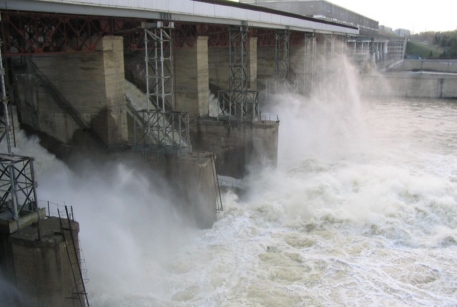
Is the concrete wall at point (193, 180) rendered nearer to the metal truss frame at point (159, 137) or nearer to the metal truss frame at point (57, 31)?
the metal truss frame at point (159, 137)

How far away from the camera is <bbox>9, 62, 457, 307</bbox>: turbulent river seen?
13281mm

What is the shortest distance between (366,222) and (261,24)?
1237 centimetres

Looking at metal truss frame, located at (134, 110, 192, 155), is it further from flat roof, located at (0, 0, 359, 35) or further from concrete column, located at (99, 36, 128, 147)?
flat roof, located at (0, 0, 359, 35)

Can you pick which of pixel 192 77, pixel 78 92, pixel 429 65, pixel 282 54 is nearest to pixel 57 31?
pixel 78 92

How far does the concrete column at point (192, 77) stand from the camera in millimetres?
23406

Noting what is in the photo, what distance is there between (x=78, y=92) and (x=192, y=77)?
22.3 feet

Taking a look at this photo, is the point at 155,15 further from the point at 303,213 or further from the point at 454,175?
the point at 454,175

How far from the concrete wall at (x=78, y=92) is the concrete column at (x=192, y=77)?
5.45 metres

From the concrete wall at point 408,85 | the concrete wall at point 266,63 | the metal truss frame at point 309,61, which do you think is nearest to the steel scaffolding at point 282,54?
the concrete wall at point 266,63

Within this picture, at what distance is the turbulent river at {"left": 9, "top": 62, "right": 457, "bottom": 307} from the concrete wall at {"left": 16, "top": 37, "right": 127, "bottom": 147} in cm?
116

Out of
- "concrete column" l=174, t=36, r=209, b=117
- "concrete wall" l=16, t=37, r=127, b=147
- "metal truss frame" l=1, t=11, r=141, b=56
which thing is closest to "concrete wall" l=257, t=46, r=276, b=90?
"concrete column" l=174, t=36, r=209, b=117

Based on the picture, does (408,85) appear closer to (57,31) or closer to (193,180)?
(193,180)

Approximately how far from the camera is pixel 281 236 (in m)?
16.9

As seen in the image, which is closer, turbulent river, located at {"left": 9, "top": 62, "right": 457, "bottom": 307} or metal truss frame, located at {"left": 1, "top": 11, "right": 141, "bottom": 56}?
turbulent river, located at {"left": 9, "top": 62, "right": 457, "bottom": 307}
